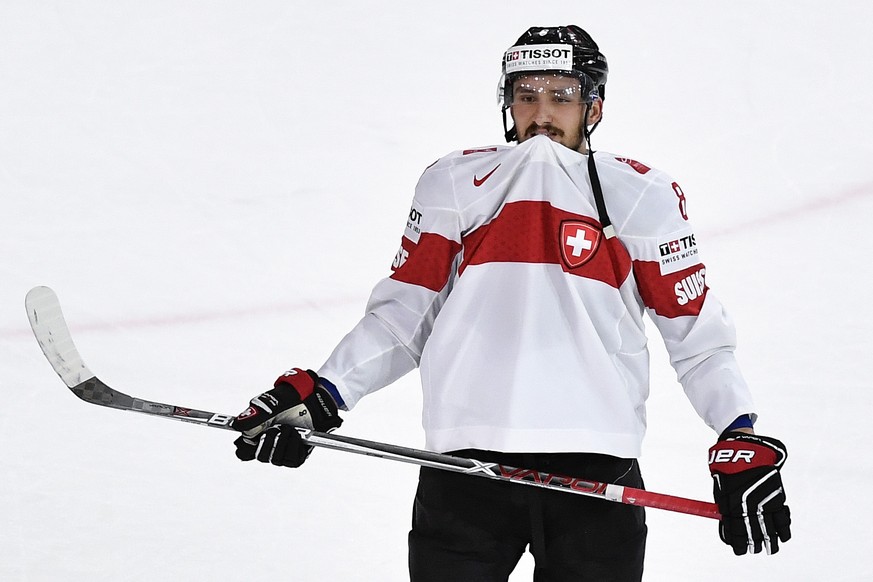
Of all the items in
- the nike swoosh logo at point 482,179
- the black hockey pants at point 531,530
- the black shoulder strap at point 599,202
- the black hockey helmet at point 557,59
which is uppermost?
the black hockey helmet at point 557,59

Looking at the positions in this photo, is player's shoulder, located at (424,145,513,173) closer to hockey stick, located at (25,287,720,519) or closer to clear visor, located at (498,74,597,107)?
clear visor, located at (498,74,597,107)

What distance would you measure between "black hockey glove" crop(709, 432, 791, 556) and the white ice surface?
91 centimetres

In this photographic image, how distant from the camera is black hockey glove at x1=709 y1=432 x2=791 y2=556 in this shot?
60.3 inches

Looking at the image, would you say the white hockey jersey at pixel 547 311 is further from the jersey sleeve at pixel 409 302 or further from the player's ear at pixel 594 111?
the player's ear at pixel 594 111

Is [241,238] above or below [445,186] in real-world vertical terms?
above

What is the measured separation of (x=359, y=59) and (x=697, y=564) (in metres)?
1.81

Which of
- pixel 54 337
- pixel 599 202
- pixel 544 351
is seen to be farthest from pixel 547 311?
pixel 54 337

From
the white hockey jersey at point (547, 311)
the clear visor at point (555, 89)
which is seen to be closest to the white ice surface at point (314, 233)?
the white hockey jersey at point (547, 311)

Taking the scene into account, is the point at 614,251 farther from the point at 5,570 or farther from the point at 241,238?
the point at 241,238

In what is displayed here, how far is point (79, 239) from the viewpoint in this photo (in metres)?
3.24

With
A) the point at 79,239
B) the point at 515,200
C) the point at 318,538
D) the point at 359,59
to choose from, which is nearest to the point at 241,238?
the point at 79,239

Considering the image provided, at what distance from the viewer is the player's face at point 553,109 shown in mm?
1822

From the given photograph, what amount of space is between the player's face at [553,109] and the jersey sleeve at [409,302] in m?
0.15

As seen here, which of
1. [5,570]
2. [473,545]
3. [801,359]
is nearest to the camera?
[473,545]
